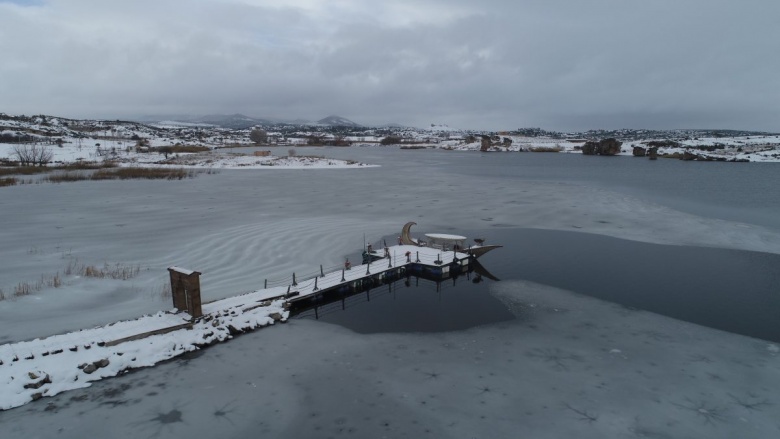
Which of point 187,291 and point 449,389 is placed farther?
point 187,291

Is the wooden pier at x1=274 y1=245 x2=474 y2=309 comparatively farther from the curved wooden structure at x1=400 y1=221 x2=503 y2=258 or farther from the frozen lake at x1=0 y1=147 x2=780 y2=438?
the frozen lake at x1=0 y1=147 x2=780 y2=438

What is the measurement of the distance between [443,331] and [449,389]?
287 centimetres

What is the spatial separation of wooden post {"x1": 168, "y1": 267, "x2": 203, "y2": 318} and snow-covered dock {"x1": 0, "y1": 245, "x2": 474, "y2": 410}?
10 centimetres

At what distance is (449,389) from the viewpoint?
8.30m

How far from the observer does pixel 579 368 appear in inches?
361

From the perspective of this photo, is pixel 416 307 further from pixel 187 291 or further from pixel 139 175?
pixel 139 175

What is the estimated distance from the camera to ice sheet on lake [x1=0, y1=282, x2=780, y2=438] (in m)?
7.20

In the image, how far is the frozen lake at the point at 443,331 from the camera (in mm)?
7445

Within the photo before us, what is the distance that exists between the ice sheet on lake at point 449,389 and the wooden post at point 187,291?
1.16m

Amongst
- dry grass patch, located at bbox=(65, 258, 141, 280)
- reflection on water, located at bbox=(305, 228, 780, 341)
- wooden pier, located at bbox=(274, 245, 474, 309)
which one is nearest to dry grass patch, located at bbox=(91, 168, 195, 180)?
dry grass patch, located at bbox=(65, 258, 141, 280)

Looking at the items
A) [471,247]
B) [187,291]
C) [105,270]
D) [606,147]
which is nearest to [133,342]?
[187,291]

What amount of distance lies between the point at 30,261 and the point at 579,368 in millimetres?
16059

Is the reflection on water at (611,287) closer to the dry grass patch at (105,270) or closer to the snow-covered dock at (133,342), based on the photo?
the snow-covered dock at (133,342)

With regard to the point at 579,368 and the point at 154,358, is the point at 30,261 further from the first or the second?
the point at 579,368
